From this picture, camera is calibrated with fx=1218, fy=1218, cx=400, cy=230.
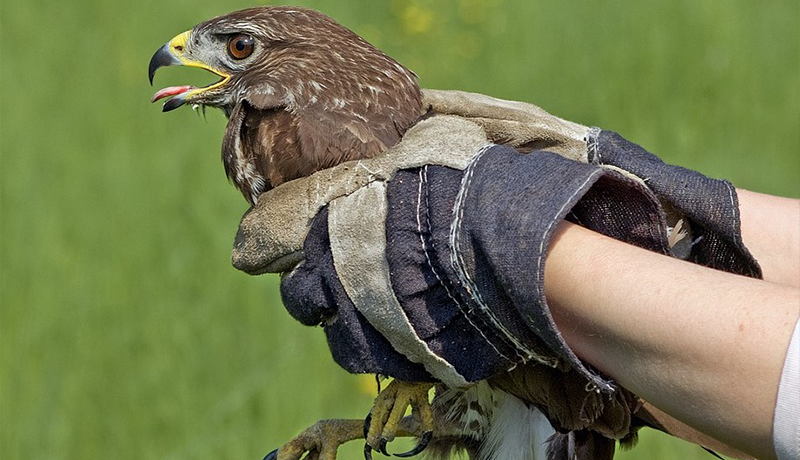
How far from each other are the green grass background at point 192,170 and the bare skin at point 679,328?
8.95 feet

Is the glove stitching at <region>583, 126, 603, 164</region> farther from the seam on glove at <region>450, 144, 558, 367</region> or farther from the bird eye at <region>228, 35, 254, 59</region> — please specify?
the bird eye at <region>228, 35, 254, 59</region>

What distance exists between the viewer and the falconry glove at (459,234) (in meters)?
2.08

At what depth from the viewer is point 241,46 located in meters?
2.95

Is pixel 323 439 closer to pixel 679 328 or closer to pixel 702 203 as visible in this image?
pixel 702 203

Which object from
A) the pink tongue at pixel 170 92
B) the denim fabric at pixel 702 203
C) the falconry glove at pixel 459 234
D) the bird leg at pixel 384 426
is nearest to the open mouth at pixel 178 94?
the pink tongue at pixel 170 92

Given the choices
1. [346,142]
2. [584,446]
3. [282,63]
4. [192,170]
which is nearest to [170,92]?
[282,63]

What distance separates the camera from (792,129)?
736 centimetres

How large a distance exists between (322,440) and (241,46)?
3.24ft

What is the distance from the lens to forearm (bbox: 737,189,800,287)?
2.66m

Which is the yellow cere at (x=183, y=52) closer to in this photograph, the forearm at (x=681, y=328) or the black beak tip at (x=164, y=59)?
the black beak tip at (x=164, y=59)

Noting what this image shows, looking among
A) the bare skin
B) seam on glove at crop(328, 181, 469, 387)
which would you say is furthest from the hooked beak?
the bare skin

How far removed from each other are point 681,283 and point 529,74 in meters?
5.76

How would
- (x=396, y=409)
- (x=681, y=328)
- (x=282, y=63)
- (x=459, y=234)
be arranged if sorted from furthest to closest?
(x=282, y=63), (x=396, y=409), (x=459, y=234), (x=681, y=328)

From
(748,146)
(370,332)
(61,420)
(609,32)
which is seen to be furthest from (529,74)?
(370,332)
